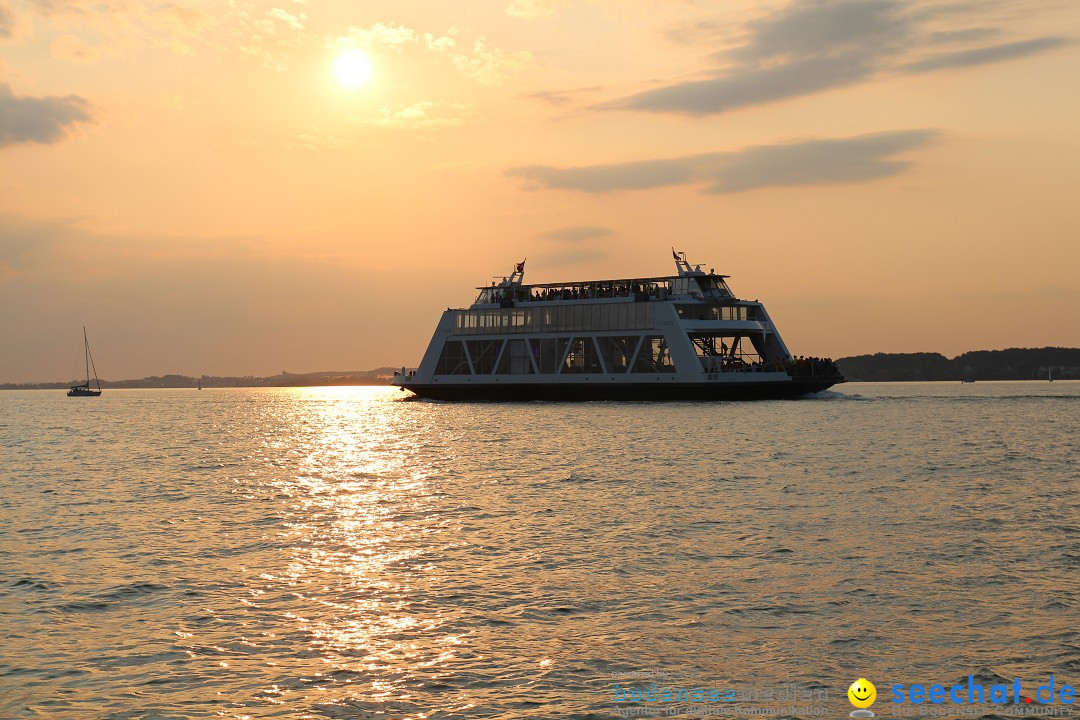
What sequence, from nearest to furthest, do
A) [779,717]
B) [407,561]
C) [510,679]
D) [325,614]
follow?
[779,717], [510,679], [325,614], [407,561]

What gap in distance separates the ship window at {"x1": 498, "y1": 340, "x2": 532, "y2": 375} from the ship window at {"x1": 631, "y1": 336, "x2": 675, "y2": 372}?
12.9m

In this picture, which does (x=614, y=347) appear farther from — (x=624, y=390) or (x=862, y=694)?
(x=862, y=694)

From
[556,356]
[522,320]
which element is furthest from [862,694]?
[522,320]

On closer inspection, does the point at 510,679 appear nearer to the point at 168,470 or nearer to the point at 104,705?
the point at 104,705

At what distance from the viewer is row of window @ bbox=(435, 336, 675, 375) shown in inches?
3302

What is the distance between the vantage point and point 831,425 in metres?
58.1

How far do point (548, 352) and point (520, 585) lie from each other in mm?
76278

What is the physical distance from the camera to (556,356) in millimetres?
91375

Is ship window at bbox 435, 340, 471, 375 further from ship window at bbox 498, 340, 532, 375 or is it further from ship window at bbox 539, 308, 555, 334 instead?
ship window at bbox 539, 308, 555, 334

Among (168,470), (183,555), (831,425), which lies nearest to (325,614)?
(183,555)

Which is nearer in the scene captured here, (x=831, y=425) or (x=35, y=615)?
(x=35, y=615)

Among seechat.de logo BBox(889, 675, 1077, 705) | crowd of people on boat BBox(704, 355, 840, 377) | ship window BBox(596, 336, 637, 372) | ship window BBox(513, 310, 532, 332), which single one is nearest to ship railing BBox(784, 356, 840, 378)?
crowd of people on boat BBox(704, 355, 840, 377)

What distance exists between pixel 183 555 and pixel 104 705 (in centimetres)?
889

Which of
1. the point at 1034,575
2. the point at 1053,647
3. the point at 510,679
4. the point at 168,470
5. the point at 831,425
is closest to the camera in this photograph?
the point at 510,679
